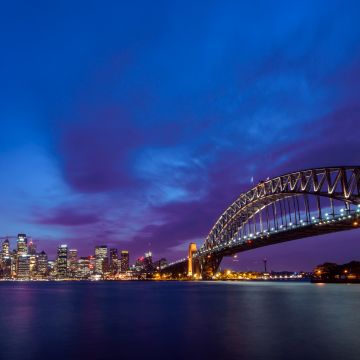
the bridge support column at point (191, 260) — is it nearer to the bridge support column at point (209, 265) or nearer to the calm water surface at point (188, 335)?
the bridge support column at point (209, 265)

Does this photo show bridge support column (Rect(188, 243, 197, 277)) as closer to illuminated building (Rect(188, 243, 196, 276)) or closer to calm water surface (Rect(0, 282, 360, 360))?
illuminated building (Rect(188, 243, 196, 276))

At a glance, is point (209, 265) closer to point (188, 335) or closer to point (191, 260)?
point (191, 260)

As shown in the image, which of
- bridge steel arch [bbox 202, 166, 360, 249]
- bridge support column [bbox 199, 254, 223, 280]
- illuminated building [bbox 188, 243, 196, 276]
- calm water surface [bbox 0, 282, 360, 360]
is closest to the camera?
calm water surface [bbox 0, 282, 360, 360]

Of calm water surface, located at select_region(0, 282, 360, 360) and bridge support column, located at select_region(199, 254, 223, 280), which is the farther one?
bridge support column, located at select_region(199, 254, 223, 280)

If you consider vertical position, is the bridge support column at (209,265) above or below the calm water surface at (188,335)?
above

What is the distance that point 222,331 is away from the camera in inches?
1070

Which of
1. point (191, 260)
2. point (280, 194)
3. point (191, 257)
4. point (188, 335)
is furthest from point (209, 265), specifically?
point (188, 335)

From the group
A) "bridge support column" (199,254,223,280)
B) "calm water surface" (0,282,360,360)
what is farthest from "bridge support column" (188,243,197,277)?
"calm water surface" (0,282,360,360)

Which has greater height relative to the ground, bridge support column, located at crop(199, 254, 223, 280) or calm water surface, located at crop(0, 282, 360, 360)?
bridge support column, located at crop(199, 254, 223, 280)

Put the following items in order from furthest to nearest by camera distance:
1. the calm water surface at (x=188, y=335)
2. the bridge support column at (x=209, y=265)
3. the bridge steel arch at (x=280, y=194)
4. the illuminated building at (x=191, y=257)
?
the illuminated building at (x=191, y=257) → the bridge support column at (x=209, y=265) → the bridge steel arch at (x=280, y=194) → the calm water surface at (x=188, y=335)

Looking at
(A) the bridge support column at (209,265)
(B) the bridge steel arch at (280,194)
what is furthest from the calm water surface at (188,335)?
(A) the bridge support column at (209,265)

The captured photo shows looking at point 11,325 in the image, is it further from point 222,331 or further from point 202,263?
point 202,263

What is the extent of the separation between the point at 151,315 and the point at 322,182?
55.2 m

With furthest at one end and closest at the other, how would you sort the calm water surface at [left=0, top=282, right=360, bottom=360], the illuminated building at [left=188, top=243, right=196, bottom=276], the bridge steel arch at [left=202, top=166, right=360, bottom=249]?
the illuminated building at [left=188, top=243, right=196, bottom=276]
the bridge steel arch at [left=202, top=166, right=360, bottom=249]
the calm water surface at [left=0, top=282, right=360, bottom=360]
